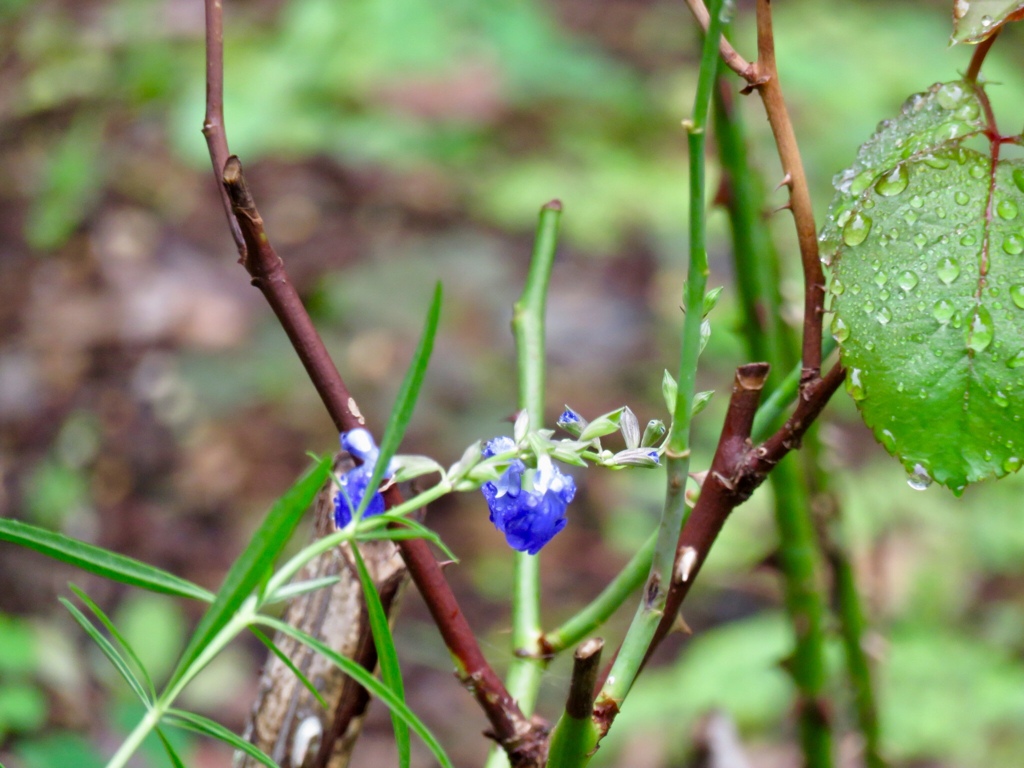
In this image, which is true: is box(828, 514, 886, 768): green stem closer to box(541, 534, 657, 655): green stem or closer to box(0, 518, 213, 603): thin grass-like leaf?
box(541, 534, 657, 655): green stem

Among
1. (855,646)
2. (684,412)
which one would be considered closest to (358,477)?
(684,412)

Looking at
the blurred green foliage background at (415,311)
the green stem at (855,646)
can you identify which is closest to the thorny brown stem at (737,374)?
the green stem at (855,646)

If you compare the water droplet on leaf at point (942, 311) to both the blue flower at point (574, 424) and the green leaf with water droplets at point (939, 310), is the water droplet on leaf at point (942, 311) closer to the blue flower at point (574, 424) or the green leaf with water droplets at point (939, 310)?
the green leaf with water droplets at point (939, 310)

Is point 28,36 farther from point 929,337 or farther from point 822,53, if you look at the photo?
point 929,337

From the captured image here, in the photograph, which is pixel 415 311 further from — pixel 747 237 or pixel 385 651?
pixel 385 651

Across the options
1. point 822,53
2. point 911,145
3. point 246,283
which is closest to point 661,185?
point 822,53

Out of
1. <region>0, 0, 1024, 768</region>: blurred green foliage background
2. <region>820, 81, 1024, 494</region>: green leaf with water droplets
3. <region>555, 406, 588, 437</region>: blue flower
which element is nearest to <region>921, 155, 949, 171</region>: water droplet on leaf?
<region>820, 81, 1024, 494</region>: green leaf with water droplets

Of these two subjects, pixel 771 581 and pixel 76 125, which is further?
pixel 76 125
